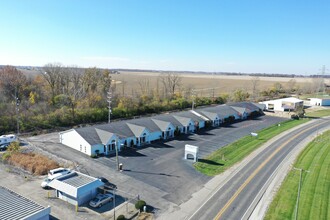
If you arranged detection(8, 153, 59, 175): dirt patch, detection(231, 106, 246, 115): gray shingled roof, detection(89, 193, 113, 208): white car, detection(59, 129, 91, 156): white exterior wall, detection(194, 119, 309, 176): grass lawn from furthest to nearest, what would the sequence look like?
detection(231, 106, 246, 115): gray shingled roof
detection(59, 129, 91, 156): white exterior wall
detection(194, 119, 309, 176): grass lawn
detection(8, 153, 59, 175): dirt patch
detection(89, 193, 113, 208): white car

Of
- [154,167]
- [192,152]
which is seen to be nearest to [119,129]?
[154,167]

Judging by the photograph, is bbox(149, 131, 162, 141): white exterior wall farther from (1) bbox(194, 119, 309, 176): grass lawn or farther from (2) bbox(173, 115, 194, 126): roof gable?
(1) bbox(194, 119, 309, 176): grass lawn

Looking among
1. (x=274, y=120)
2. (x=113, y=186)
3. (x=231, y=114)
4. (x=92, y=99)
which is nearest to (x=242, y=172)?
(x=113, y=186)

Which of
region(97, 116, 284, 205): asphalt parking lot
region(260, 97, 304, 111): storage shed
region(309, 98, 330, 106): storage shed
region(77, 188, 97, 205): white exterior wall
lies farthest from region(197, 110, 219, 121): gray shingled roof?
region(309, 98, 330, 106): storage shed

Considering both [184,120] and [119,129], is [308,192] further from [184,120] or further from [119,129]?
[119,129]

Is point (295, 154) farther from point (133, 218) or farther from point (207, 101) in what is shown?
point (207, 101)

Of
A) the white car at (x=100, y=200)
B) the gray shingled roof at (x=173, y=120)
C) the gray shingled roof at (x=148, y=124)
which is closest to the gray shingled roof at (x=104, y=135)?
the gray shingled roof at (x=148, y=124)
